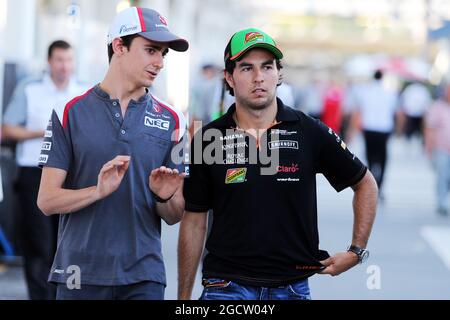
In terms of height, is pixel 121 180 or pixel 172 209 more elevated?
pixel 121 180

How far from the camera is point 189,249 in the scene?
204 inches

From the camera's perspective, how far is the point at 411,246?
44.3 feet

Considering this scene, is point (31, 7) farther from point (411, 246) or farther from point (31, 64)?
point (411, 246)

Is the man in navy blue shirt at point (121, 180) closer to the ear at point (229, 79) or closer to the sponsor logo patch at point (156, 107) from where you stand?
the sponsor logo patch at point (156, 107)

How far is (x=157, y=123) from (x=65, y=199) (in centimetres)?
51

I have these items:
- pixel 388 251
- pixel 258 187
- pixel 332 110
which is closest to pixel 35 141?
pixel 258 187

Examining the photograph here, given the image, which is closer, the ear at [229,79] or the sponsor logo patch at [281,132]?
the sponsor logo patch at [281,132]

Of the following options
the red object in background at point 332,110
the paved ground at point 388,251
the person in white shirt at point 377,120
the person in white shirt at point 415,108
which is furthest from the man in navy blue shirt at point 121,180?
the person in white shirt at point 415,108

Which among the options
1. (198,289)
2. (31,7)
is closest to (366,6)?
(31,7)

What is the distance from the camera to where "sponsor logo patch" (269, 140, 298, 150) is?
16.2ft

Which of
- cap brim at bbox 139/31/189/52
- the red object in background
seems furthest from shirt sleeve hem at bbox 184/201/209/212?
the red object in background

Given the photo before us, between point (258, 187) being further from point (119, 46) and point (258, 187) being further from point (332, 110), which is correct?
point (332, 110)

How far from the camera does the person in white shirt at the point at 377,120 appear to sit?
1738cm
